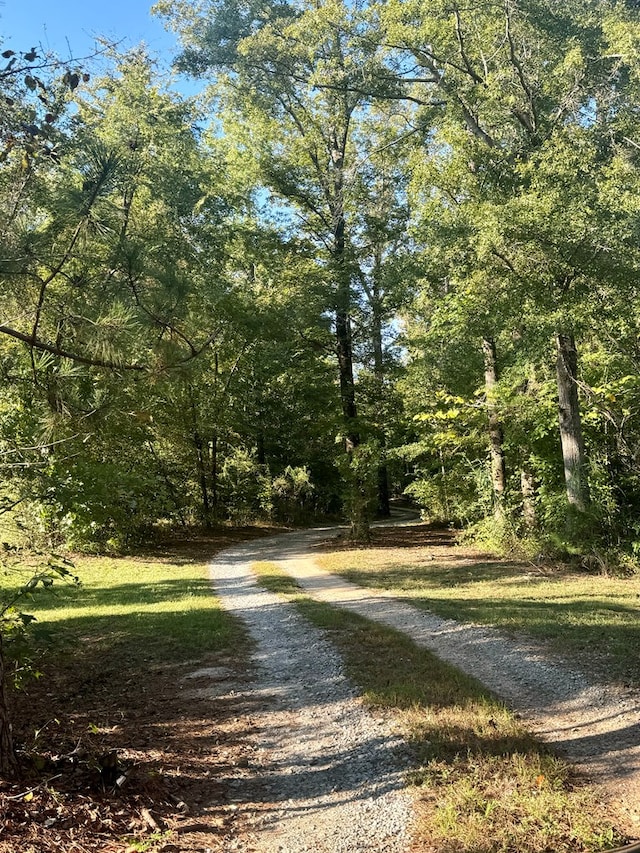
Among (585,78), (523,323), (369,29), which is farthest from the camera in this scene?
(369,29)

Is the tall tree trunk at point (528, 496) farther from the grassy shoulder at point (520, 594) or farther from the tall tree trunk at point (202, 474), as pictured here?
the tall tree trunk at point (202, 474)

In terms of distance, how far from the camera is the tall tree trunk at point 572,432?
12930mm

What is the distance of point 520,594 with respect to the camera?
953 cm

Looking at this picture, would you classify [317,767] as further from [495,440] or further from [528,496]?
[495,440]

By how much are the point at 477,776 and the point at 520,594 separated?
20.9 feet

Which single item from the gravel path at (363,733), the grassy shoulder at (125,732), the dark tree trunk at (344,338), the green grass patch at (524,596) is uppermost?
the dark tree trunk at (344,338)

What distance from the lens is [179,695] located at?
5402 millimetres

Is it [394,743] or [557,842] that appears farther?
[394,743]

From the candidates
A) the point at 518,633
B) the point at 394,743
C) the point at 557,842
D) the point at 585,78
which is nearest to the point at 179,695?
the point at 394,743

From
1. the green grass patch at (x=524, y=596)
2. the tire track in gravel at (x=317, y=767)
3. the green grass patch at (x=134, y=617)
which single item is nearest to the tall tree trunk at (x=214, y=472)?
the green grass patch at (x=524, y=596)

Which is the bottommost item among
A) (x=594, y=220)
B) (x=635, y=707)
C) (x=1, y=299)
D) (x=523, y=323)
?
(x=635, y=707)

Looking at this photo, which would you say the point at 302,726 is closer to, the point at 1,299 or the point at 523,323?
the point at 1,299

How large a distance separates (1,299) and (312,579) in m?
9.01

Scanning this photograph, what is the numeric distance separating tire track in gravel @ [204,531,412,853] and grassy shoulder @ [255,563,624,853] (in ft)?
0.56
